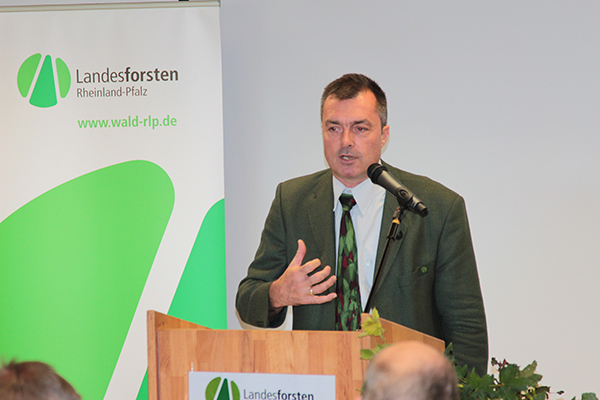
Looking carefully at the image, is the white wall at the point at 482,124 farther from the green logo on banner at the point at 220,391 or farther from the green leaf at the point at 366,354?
the green leaf at the point at 366,354

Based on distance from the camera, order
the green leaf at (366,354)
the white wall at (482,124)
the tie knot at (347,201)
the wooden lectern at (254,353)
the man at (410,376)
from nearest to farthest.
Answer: the man at (410,376) → the green leaf at (366,354) → the wooden lectern at (254,353) → the tie knot at (347,201) → the white wall at (482,124)

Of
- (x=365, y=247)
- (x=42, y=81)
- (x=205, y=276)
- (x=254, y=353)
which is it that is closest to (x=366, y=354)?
(x=254, y=353)

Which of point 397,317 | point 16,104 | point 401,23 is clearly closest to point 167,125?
point 16,104

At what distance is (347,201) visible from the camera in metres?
2.49

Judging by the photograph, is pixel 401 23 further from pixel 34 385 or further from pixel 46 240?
pixel 34 385

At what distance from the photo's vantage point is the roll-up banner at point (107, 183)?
3.34m

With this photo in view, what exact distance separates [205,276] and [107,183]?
2.32 ft

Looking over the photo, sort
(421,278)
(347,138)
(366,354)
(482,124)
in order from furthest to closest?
(482,124) → (347,138) → (421,278) → (366,354)

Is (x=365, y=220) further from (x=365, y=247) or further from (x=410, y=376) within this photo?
(x=410, y=376)

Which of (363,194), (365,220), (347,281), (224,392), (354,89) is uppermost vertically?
A: (354,89)

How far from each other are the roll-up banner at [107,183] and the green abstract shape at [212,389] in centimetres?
161

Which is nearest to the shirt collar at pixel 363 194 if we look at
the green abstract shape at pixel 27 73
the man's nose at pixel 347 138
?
the man's nose at pixel 347 138

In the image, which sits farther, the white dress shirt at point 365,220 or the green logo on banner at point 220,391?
the white dress shirt at point 365,220

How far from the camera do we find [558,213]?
3.67 m
